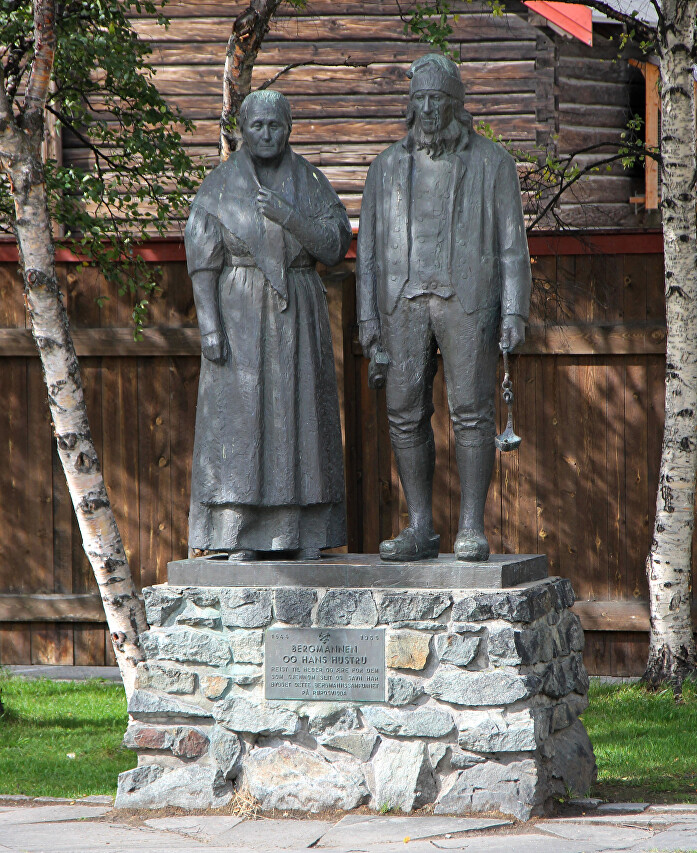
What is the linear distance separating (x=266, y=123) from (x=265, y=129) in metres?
0.03

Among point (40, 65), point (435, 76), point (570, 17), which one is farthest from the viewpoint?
point (570, 17)

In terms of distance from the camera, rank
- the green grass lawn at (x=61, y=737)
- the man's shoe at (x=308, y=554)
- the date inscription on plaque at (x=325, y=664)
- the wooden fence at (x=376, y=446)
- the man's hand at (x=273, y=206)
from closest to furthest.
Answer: the date inscription on plaque at (x=325, y=664)
the man's hand at (x=273, y=206)
the man's shoe at (x=308, y=554)
the green grass lawn at (x=61, y=737)
the wooden fence at (x=376, y=446)

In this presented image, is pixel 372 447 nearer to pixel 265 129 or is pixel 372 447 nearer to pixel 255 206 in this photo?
pixel 255 206

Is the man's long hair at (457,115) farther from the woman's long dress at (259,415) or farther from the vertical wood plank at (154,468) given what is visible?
the vertical wood plank at (154,468)

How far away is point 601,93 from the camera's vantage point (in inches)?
437

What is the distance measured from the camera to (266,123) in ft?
16.7

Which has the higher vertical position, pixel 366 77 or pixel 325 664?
pixel 366 77

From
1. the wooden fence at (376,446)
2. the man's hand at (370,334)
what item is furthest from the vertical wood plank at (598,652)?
the man's hand at (370,334)

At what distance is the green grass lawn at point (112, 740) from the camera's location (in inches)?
214

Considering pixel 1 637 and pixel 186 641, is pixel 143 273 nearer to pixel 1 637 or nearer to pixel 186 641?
pixel 1 637

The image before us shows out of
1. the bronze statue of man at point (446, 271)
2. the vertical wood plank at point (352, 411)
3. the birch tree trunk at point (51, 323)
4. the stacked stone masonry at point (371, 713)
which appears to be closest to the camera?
the stacked stone masonry at point (371, 713)

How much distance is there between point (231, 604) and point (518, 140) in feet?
22.3

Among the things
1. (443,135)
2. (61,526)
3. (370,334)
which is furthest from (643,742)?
(61,526)

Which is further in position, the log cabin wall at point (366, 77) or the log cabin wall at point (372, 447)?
the log cabin wall at point (366, 77)
